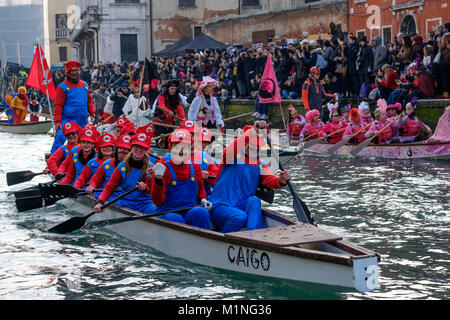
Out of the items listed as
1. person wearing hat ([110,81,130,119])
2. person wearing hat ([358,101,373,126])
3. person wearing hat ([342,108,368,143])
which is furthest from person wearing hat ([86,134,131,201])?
person wearing hat ([110,81,130,119])

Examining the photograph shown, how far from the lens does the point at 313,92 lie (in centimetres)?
2114

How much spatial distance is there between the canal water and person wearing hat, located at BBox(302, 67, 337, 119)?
6.05m

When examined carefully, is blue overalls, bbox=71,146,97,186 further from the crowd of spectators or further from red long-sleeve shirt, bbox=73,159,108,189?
the crowd of spectators

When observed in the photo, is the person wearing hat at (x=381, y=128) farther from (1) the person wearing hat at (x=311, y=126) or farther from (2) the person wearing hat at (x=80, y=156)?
(2) the person wearing hat at (x=80, y=156)

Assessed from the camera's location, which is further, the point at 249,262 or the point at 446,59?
the point at 446,59

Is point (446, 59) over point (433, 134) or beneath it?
over

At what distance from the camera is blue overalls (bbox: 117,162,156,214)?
970cm

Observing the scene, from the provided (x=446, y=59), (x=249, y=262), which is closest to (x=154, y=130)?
(x=446, y=59)

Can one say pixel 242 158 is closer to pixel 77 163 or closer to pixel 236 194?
pixel 236 194

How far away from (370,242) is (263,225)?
5.87 feet

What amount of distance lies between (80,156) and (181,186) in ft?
10.8

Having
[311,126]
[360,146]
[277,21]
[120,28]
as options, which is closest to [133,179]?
[360,146]
